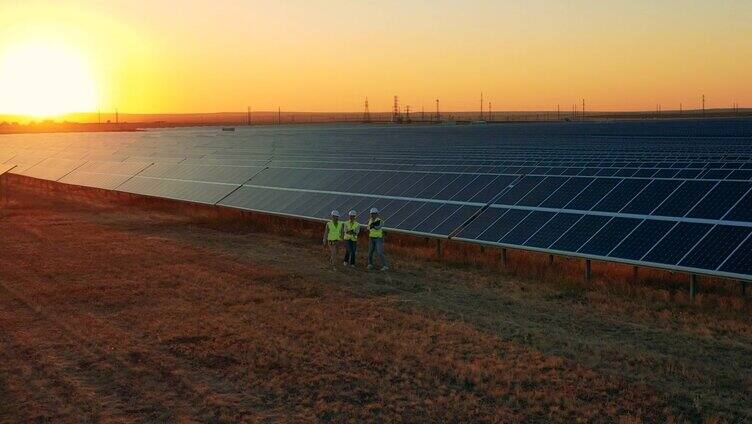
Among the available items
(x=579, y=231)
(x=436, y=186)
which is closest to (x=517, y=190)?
(x=436, y=186)

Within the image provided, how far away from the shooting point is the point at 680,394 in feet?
38.3

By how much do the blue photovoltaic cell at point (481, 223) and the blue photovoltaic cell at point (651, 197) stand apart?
13.2 ft

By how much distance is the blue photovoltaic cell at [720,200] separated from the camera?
1938 cm

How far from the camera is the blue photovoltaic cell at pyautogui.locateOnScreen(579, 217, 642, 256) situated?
1948 centimetres

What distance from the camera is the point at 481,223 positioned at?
23.6m

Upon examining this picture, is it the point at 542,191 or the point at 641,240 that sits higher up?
the point at 542,191

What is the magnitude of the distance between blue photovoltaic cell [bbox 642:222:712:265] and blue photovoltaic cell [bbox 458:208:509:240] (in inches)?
226

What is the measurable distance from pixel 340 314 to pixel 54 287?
7973mm

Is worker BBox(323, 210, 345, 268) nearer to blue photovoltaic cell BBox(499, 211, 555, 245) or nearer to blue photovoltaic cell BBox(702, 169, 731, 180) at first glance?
blue photovoltaic cell BBox(499, 211, 555, 245)

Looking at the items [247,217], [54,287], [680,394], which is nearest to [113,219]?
[247,217]

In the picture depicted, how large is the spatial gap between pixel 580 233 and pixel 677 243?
2807 mm

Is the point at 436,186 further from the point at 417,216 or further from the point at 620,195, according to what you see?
the point at 620,195

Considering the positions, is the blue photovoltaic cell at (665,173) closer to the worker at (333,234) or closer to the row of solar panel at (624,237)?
the row of solar panel at (624,237)

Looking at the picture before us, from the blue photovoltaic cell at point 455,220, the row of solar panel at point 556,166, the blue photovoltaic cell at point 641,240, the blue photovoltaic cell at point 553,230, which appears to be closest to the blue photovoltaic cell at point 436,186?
the row of solar panel at point 556,166
